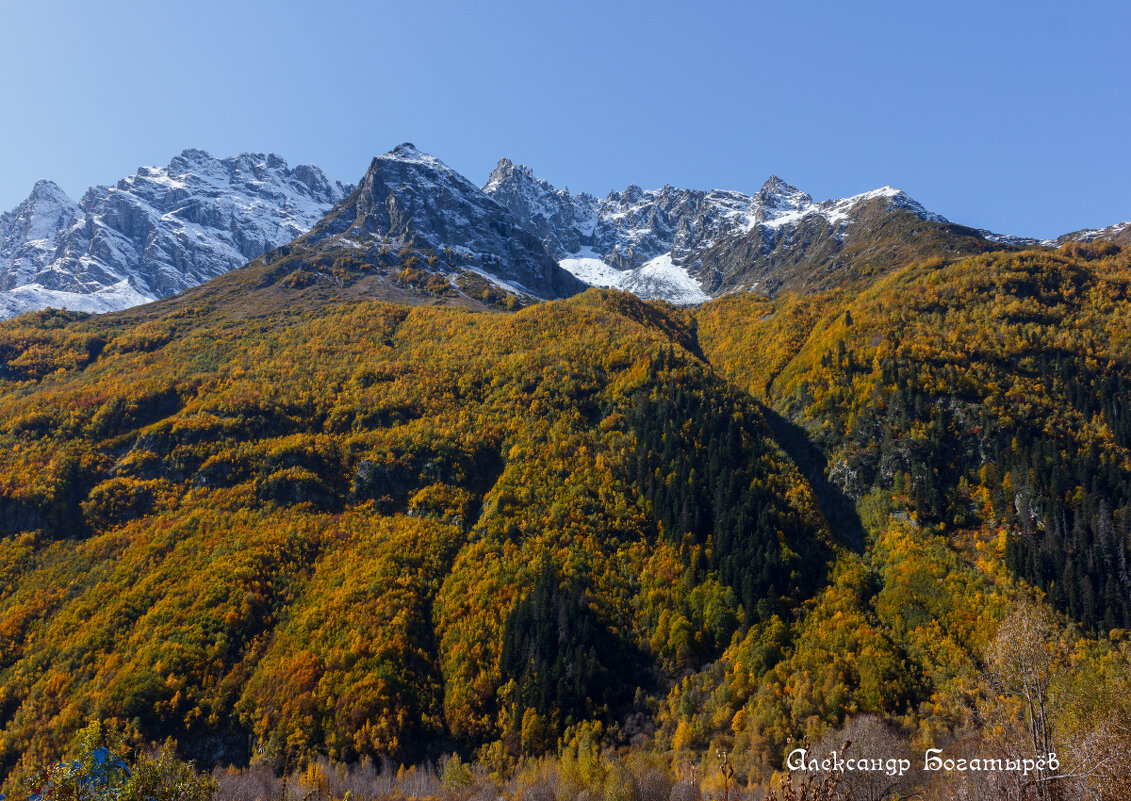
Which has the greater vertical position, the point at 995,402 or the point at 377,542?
the point at 995,402

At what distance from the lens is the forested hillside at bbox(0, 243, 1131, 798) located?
181 feet

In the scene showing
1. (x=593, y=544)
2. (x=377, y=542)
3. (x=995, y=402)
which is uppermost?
(x=995, y=402)

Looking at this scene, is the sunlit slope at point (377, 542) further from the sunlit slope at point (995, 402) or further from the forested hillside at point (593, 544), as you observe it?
the sunlit slope at point (995, 402)

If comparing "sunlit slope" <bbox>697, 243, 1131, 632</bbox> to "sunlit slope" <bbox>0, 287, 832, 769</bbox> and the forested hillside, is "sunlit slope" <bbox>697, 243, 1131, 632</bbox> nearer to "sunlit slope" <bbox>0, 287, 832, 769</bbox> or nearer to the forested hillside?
the forested hillside

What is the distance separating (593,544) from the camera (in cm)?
7875

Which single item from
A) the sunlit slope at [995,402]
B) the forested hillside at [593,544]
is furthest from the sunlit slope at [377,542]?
the sunlit slope at [995,402]

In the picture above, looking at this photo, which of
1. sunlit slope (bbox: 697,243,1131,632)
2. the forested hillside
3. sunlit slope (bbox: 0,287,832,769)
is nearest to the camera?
the forested hillside

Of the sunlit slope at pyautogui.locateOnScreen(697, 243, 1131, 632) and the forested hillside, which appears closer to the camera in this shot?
the forested hillside

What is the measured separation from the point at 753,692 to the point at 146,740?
209 ft

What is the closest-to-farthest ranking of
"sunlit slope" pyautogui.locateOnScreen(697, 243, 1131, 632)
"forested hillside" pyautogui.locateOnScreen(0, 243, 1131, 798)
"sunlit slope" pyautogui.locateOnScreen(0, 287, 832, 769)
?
"forested hillside" pyautogui.locateOnScreen(0, 243, 1131, 798) < "sunlit slope" pyautogui.locateOnScreen(0, 287, 832, 769) < "sunlit slope" pyautogui.locateOnScreen(697, 243, 1131, 632)

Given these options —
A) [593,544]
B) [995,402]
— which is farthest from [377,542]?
[995,402]

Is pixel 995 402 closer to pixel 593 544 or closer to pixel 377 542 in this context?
pixel 593 544

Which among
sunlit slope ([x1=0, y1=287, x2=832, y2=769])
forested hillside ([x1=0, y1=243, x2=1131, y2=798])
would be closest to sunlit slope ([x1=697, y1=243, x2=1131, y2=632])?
forested hillside ([x1=0, y1=243, x2=1131, y2=798])

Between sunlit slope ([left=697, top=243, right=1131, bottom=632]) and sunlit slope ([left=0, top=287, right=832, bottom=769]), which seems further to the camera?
sunlit slope ([left=697, top=243, right=1131, bottom=632])
